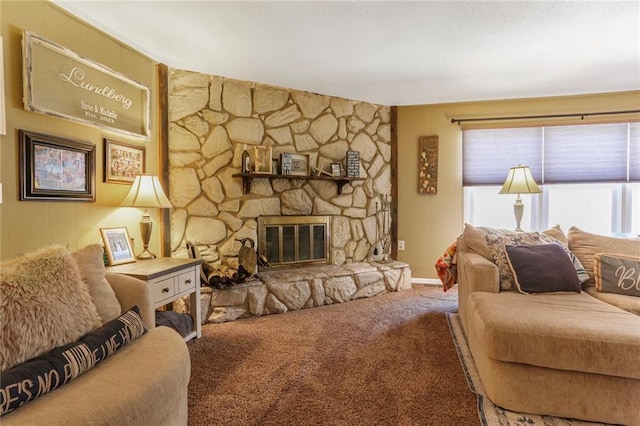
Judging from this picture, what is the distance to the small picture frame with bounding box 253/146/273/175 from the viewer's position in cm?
334

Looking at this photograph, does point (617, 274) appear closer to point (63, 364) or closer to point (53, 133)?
point (63, 364)

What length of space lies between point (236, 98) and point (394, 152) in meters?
2.08

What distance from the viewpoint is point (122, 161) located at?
2582 millimetres

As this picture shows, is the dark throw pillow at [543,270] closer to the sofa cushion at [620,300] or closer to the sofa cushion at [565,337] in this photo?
the sofa cushion at [620,300]

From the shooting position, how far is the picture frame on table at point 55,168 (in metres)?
1.86

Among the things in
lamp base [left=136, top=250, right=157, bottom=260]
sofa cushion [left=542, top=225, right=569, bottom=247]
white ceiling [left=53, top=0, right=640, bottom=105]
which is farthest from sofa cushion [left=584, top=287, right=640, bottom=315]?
lamp base [left=136, top=250, right=157, bottom=260]

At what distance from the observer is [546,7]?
212cm

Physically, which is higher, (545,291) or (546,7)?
(546,7)

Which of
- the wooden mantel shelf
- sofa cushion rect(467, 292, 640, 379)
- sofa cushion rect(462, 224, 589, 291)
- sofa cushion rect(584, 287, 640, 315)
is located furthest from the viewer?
the wooden mantel shelf

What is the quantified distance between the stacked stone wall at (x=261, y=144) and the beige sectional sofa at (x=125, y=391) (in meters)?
1.66

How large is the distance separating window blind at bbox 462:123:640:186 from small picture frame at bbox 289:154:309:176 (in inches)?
79.3

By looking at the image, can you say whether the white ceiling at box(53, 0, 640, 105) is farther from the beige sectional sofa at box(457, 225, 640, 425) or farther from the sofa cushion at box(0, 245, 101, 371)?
the beige sectional sofa at box(457, 225, 640, 425)

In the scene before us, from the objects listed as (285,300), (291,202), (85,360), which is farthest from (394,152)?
(85,360)

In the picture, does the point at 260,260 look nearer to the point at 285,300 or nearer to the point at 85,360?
the point at 285,300
